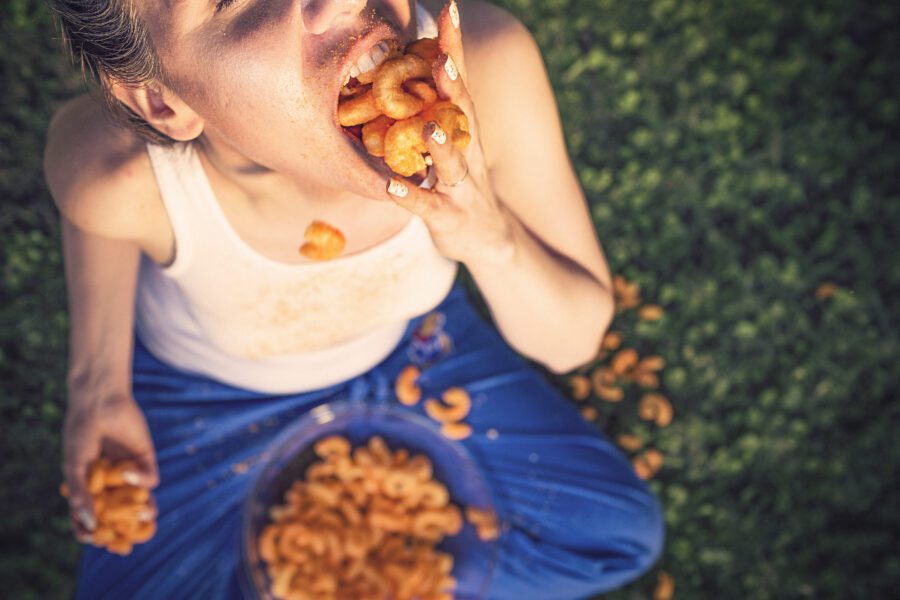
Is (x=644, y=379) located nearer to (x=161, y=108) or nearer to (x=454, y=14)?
(x=454, y=14)

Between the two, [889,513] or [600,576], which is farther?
[889,513]

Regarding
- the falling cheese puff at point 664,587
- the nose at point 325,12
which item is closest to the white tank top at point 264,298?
the nose at point 325,12

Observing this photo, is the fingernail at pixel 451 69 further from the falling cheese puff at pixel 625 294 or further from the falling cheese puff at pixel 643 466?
the falling cheese puff at pixel 643 466

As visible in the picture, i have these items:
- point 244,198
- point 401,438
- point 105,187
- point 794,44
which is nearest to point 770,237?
point 794,44

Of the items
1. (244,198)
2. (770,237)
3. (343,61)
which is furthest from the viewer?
(770,237)

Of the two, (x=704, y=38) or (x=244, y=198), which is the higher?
(x=244, y=198)

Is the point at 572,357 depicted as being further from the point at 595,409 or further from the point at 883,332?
the point at 883,332

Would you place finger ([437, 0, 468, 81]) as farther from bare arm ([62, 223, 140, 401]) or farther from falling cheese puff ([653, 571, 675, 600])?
falling cheese puff ([653, 571, 675, 600])
